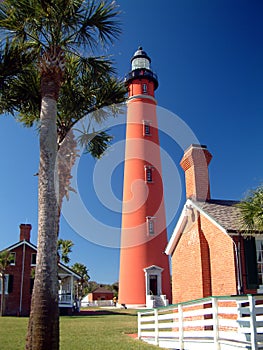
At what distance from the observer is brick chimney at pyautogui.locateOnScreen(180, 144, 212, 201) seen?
A: 15.1 m

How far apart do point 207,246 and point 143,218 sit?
574 inches

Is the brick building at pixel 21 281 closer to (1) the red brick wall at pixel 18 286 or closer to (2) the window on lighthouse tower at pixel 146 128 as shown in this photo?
(1) the red brick wall at pixel 18 286

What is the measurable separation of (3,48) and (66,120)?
2.82 metres

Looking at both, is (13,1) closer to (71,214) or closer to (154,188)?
Answer: (71,214)

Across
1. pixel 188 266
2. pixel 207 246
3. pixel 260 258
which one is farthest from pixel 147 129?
pixel 260 258

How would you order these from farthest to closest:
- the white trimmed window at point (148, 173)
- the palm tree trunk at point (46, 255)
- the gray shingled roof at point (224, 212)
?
the white trimmed window at point (148, 173)
the gray shingled roof at point (224, 212)
the palm tree trunk at point (46, 255)

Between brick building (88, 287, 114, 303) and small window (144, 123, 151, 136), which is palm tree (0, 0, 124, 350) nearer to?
small window (144, 123, 151, 136)

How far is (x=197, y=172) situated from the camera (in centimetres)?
1515

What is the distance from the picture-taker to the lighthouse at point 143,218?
89.8ft

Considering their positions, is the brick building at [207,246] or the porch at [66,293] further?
the porch at [66,293]

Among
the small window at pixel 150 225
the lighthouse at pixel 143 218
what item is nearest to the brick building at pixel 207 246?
the lighthouse at pixel 143 218

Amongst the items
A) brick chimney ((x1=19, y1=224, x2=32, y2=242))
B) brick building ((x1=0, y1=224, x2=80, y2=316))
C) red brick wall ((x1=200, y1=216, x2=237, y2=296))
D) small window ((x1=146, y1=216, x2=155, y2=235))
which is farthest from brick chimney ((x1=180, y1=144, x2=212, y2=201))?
brick chimney ((x1=19, y1=224, x2=32, y2=242))

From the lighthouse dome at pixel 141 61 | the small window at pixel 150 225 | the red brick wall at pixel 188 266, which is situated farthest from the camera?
the lighthouse dome at pixel 141 61

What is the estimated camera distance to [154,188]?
95.5 ft
